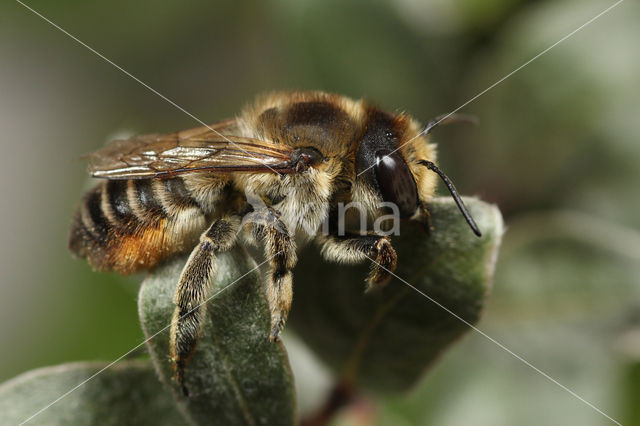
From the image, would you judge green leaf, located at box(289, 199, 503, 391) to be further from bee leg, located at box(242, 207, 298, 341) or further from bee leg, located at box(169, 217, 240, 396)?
bee leg, located at box(169, 217, 240, 396)

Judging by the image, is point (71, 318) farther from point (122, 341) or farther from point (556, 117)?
point (556, 117)

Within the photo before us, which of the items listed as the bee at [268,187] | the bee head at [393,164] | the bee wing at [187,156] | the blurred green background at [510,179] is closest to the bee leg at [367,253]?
the bee at [268,187]

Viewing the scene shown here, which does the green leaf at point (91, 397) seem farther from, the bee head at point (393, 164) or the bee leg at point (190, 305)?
the bee head at point (393, 164)

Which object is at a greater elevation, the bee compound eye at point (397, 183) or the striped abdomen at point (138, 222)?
the striped abdomen at point (138, 222)

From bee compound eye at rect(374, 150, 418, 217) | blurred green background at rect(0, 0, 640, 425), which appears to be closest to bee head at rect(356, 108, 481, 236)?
bee compound eye at rect(374, 150, 418, 217)

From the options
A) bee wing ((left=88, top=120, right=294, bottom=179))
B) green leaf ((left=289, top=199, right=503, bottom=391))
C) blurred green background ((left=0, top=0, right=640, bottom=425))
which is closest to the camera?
green leaf ((left=289, top=199, right=503, bottom=391))

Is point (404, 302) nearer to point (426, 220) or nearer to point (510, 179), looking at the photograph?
point (426, 220)

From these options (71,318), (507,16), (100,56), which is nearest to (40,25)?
(100,56)

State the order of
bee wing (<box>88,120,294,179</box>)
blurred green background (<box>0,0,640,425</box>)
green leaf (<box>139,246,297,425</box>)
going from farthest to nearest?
blurred green background (<box>0,0,640,425</box>), bee wing (<box>88,120,294,179</box>), green leaf (<box>139,246,297,425</box>)
